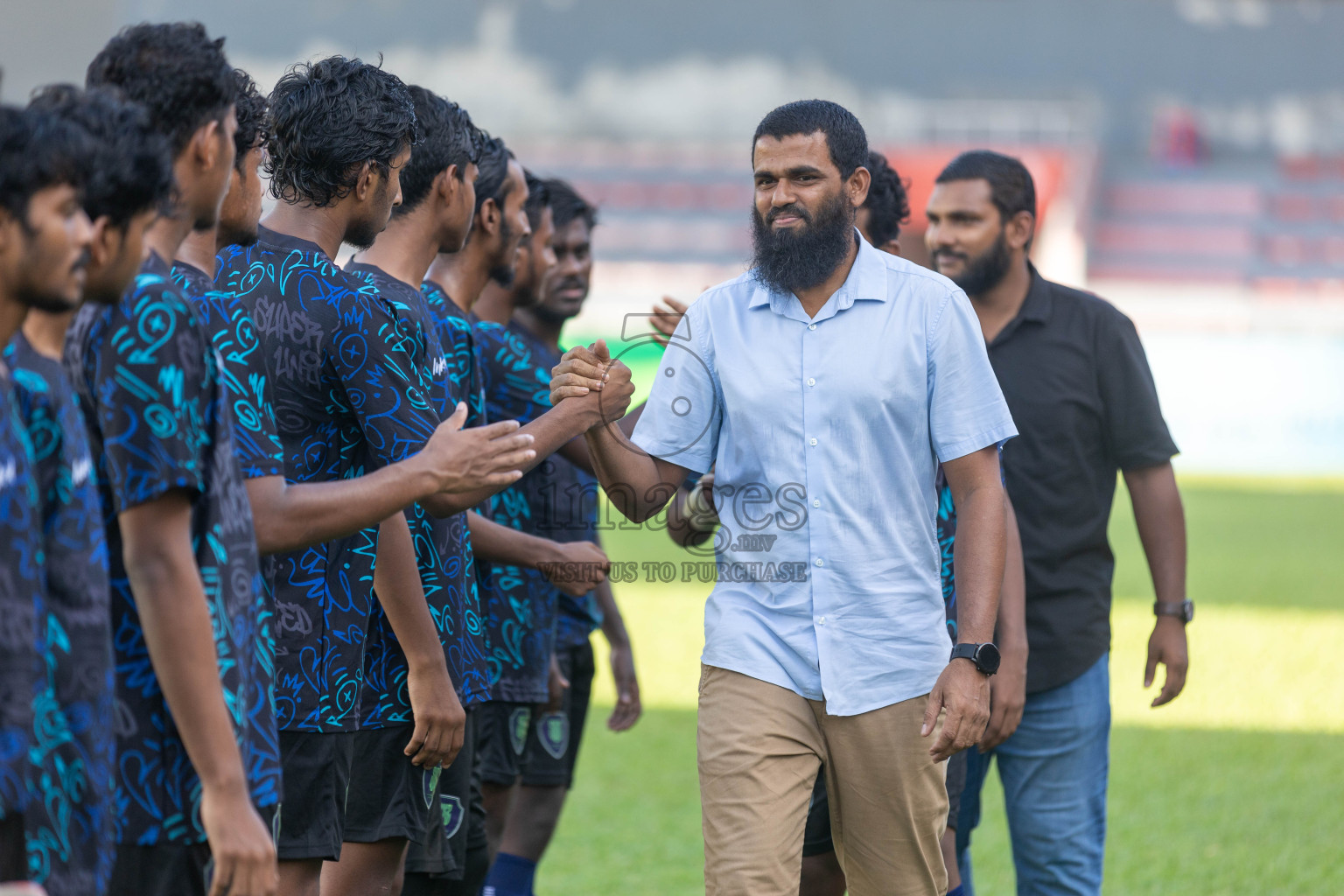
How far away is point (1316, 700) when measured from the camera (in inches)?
347

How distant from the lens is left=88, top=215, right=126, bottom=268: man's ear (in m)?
2.00

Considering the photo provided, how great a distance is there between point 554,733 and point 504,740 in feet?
1.47

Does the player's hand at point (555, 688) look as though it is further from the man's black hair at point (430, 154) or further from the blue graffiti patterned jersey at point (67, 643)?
the blue graffiti patterned jersey at point (67, 643)

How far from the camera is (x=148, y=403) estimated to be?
80.9 inches

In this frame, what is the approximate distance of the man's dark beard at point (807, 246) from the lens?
3469mm

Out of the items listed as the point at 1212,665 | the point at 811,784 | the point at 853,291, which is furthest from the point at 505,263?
the point at 1212,665

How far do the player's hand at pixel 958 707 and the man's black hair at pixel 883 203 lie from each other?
1.80 meters

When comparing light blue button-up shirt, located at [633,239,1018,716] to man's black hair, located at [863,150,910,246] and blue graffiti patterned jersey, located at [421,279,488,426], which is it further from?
man's black hair, located at [863,150,910,246]

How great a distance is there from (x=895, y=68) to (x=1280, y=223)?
35.0ft

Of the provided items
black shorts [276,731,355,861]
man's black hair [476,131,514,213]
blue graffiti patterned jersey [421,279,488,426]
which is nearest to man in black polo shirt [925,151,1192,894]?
man's black hair [476,131,514,213]

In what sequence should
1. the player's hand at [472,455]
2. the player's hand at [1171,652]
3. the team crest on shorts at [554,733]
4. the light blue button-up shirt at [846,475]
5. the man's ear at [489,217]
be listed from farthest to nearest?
1. the team crest on shorts at [554,733]
2. the player's hand at [1171,652]
3. the man's ear at [489,217]
4. the light blue button-up shirt at [846,475]
5. the player's hand at [472,455]

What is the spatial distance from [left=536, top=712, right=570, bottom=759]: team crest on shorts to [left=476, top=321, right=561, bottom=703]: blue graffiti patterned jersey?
44 cm

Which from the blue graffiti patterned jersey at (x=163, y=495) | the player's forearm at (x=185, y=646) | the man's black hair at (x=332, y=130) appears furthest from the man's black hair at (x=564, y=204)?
the player's forearm at (x=185, y=646)

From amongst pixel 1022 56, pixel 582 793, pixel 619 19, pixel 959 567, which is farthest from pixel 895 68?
pixel 959 567
